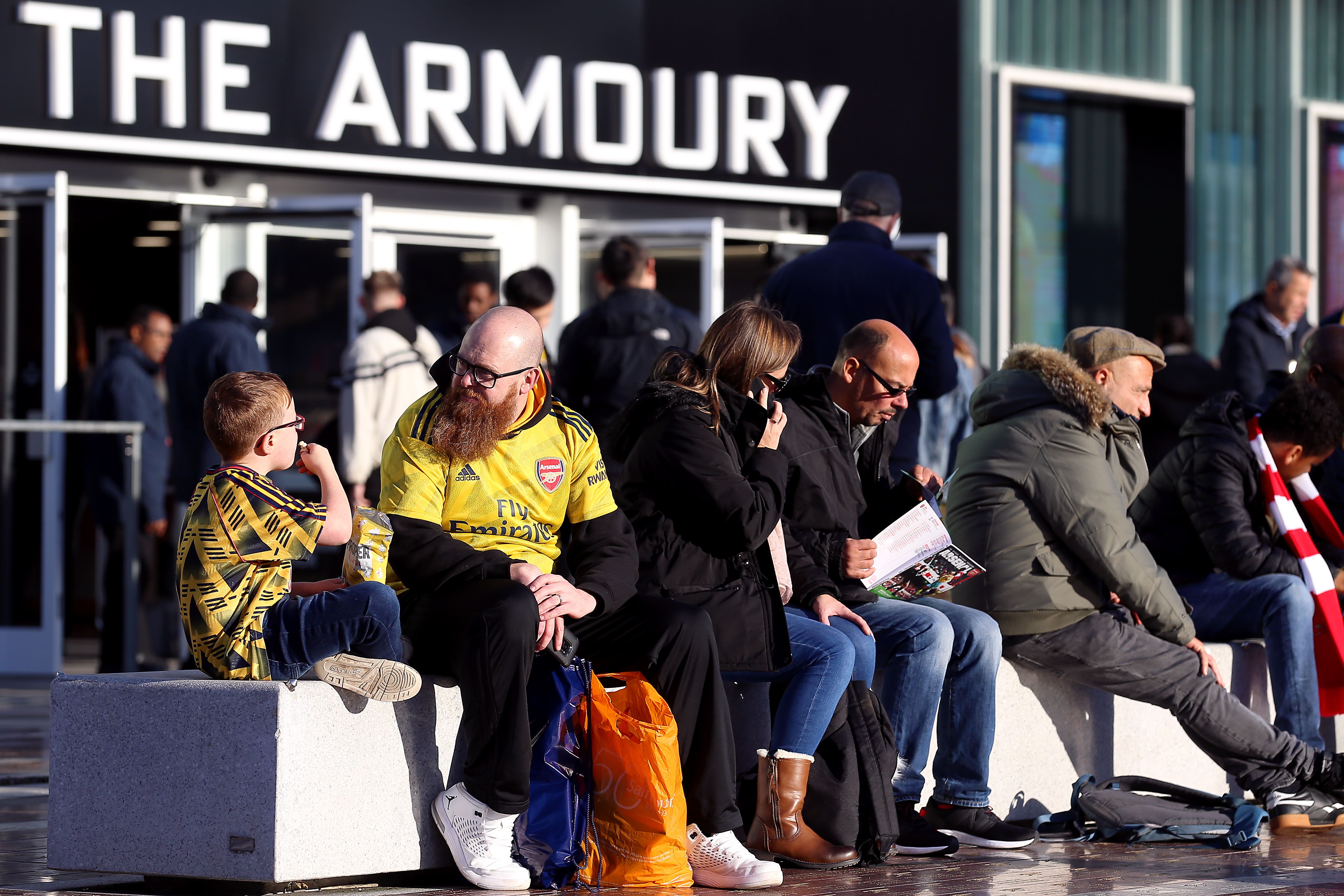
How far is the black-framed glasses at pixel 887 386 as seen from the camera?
6.37 m

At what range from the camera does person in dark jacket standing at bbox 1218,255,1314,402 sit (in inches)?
446

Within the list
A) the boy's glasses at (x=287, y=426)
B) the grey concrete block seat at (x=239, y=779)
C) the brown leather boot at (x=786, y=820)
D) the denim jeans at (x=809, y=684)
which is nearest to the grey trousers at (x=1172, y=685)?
the denim jeans at (x=809, y=684)

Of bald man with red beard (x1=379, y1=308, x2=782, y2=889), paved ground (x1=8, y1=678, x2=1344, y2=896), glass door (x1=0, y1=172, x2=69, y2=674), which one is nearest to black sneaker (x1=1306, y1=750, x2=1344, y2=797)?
paved ground (x1=8, y1=678, x2=1344, y2=896)

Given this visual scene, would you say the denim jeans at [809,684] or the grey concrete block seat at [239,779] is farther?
the denim jeans at [809,684]

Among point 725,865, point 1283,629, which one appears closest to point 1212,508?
point 1283,629

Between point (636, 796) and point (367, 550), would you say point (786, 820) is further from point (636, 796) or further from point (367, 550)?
point (367, 550)

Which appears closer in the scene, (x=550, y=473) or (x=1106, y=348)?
(x=550, y=473)

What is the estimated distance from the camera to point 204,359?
10422mm

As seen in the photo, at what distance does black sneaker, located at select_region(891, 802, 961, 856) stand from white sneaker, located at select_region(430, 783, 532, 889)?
130 centimetres

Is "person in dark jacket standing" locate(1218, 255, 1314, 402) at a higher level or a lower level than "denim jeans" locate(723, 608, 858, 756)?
higher

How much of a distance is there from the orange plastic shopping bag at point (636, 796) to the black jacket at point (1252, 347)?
677cm

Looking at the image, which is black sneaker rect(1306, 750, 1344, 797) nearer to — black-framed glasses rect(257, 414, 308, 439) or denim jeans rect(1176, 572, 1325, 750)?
denim jeans rect(1176, 572, 1325, 750)

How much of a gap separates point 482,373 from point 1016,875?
6.66 feet

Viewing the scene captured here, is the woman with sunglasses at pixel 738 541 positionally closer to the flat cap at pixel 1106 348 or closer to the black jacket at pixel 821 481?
the black jacket at pixel 821 481
